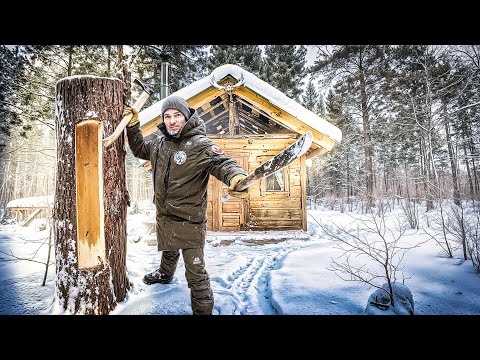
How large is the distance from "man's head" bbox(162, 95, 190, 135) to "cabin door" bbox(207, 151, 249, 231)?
461 centimetres

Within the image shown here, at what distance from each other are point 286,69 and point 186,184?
15.0m

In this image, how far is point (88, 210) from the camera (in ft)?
5.26

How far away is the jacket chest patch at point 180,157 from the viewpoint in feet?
5.62

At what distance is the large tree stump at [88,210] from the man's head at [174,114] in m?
0.45

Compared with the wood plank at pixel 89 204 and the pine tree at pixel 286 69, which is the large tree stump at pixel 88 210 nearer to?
the wood plank at pixel 89 204

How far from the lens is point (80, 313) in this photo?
162cm

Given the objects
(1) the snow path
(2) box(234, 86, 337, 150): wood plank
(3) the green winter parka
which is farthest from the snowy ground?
(2) box(234, 86, 337, 150): wood plank

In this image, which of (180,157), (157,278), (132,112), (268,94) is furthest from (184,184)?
(268,94)

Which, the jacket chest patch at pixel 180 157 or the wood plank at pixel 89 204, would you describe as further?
the jacket chest patch at pixel 180 157

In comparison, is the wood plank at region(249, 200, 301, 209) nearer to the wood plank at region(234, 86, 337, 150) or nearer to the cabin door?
Answer: the cabin door

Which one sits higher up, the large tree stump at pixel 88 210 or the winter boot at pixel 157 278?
the large tree stump at pixel 88 210

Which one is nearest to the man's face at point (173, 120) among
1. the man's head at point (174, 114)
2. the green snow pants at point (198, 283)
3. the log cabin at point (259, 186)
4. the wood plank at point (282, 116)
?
the man's head at point (174, 114)

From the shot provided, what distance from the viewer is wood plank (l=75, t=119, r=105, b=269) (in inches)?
63.1

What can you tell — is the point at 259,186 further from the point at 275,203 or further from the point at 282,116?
the point at 282,116
